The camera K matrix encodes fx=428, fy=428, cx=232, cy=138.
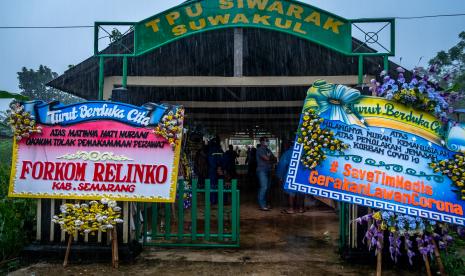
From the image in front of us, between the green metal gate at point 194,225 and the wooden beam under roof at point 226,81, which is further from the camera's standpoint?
the wooden beam under roof at point 226,81

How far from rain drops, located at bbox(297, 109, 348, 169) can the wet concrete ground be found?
138 centimetres

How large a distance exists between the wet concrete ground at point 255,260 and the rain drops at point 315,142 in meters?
1.38

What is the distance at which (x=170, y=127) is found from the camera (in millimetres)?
5340

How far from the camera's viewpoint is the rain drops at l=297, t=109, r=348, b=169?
4.91 m

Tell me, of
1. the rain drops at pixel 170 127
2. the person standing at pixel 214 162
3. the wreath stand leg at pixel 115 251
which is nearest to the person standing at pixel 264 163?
the person standing at pixel 214 162

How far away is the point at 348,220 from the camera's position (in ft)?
18.5

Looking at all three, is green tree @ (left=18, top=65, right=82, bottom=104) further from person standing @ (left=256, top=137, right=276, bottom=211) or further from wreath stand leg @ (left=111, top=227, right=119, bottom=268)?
wreath stand leg @ (left=111, top=227, right=119, bottom=268)

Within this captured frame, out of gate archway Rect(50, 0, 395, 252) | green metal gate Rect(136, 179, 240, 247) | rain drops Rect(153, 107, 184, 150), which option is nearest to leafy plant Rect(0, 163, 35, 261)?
green metal gate Rect(136, 179, 240, 247)

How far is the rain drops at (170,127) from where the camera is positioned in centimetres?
535

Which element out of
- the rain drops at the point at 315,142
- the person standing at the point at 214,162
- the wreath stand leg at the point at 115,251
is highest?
the rain drops at the point at 315,142

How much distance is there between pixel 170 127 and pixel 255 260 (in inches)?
80.8

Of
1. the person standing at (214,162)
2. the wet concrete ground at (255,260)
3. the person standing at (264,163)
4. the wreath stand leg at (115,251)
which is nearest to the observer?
the wet concrete ground at (255,260)

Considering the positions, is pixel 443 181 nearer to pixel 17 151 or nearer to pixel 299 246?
pixel 299 246

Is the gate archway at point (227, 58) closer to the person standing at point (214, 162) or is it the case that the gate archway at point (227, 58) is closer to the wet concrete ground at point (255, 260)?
the wet concrete ground at point (255, 260)
